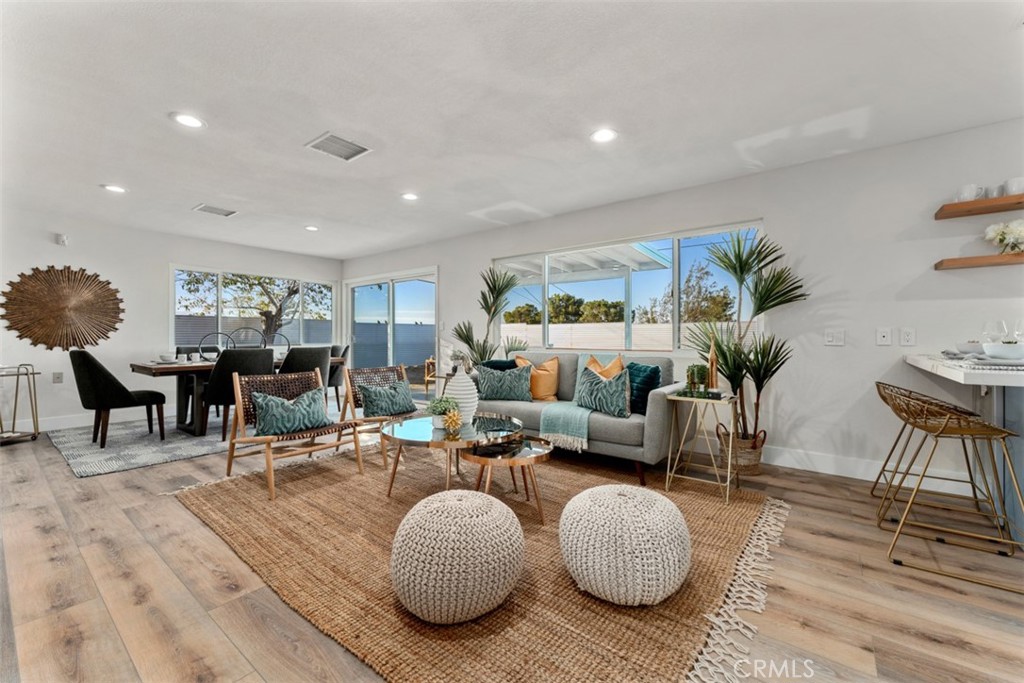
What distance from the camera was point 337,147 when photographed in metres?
3.12

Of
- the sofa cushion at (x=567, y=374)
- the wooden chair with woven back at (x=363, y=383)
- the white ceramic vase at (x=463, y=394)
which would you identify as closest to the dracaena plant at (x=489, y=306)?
the sofa cushion at (x=567, y=374)

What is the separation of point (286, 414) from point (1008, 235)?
4.90m

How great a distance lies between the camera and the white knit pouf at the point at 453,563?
4.95ft

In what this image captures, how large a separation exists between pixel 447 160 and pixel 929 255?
356cm

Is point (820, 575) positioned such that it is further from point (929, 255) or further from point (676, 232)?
point (676, 232)

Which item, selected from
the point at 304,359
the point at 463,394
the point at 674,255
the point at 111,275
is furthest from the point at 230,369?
the point at 674,255

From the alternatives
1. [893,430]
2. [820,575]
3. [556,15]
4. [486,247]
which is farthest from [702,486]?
[486,247]

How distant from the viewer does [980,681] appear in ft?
4.33

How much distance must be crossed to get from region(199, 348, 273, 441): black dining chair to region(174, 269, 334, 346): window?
2.42 meters

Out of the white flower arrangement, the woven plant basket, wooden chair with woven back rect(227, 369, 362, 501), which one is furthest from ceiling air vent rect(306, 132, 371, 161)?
the white flower arrangement

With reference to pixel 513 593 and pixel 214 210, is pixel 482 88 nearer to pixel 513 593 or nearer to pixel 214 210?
pixel 513 593

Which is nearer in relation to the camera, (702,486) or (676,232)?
(702,486)

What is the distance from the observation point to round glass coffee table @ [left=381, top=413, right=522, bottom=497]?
2.46 metres

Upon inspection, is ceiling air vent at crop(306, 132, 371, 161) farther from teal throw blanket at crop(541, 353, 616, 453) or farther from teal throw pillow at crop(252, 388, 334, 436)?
teal throw blanket at crop(541, 353, 616, 453)
